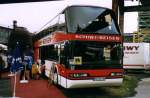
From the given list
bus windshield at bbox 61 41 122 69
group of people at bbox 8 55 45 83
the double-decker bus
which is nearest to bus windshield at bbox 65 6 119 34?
the double-decker bus

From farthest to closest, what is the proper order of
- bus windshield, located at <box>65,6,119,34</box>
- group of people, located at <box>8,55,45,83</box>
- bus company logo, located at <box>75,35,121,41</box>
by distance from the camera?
group of people, located at <box>8,55,45,83</box> → bus windshield, located at <box>65,6,119,34</box> → bus company logo, located at <box>75,35,121,41</box>

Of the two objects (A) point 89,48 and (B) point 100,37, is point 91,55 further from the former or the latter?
(B) point 100,37

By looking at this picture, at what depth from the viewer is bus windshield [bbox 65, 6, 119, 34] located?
16.7 m

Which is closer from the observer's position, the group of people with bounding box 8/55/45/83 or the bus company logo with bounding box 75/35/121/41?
the bus company logo with bounding box 75/35/121/41

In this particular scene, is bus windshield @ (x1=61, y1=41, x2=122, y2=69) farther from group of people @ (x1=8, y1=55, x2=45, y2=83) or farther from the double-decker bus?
group of people @ (x1=8, y1=55, x2=45, y2=83)

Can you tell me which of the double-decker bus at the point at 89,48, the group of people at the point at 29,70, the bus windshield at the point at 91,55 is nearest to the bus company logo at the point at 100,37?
the double-decker bus at the point at 89,48

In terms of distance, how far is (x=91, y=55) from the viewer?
16.4 meters

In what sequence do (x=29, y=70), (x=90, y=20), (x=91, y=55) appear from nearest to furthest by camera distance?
(x=91, y=55) < (x=90, y=20) < (x=29, y=70)

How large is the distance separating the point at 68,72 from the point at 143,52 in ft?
66.5

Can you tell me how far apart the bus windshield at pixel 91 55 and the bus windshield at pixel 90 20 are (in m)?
0.57

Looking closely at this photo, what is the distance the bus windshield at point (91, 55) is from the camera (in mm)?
16203

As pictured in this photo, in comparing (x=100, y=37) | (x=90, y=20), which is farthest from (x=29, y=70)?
(x=100, y=37)

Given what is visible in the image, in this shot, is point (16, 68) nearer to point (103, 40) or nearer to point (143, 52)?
point (143, 52)

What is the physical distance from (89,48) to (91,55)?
0.97 feet
